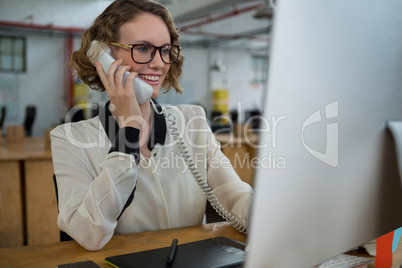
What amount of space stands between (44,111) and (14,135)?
6922 millimetres

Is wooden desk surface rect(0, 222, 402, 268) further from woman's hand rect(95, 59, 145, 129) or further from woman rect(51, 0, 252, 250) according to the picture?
woman's hand rect(95, 59, 145, 129)

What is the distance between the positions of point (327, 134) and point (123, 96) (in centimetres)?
79

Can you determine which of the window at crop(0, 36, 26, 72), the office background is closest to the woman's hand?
the office background

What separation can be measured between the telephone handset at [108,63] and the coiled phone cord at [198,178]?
5.8 inches

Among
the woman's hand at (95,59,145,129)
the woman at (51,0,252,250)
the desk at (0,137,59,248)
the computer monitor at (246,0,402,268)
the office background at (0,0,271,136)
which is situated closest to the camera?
the computer monitor at (246,0,402,268)

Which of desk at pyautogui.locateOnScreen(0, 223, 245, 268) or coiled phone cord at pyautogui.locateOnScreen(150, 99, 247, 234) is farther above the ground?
coiled phone cord at pyautogui.locateOnScreen(150, 99, 247, 234)

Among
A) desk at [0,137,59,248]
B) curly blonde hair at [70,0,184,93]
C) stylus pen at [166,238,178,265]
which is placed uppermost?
curly blonde hair at [70,0,184,93]

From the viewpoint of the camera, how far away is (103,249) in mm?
979

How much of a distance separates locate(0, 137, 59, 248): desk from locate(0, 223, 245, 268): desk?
84.0 inches

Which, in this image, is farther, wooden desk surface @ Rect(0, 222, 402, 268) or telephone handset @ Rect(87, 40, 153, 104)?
telephone handset @ Rect(87, 40, 153, 104)

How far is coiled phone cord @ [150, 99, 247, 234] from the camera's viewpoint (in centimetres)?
120

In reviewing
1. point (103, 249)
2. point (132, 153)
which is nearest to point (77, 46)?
point (132, 153)

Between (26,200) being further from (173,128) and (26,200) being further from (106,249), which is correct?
(106,249)

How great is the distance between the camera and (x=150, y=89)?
1.28 meters
